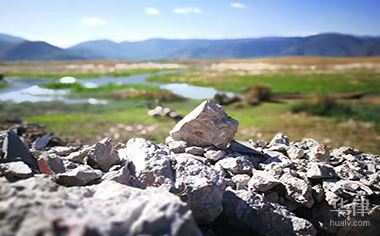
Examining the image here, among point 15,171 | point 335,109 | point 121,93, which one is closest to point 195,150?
point 15,171

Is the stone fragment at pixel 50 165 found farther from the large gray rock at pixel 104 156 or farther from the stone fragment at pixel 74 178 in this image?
the stone fragment at pixel 74 178

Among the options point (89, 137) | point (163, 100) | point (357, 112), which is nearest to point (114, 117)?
point (89, 137)

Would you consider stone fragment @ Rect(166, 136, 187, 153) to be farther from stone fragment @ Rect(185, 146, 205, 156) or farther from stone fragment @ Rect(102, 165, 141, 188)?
stone fragment @ Rect(102, 165, 141, 188)

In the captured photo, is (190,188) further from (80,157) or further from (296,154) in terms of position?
(296,154)

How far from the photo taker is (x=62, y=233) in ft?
11.8

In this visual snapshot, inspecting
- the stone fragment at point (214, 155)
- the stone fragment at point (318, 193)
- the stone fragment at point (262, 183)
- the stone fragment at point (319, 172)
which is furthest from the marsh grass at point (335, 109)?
the stone fragment at point (262, 183)

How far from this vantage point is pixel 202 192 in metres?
6.52

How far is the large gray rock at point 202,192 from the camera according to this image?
6488mm

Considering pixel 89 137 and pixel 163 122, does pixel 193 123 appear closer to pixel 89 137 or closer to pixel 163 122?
pixel 89 137

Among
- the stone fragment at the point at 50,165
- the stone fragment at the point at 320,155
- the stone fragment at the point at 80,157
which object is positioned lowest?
the stone fragment at the point at 320,155

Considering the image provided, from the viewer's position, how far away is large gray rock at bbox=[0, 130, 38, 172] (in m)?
6.73

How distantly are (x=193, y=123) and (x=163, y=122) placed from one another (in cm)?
2201

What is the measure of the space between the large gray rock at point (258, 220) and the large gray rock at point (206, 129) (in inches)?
77.9

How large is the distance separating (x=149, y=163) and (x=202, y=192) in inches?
41.9
